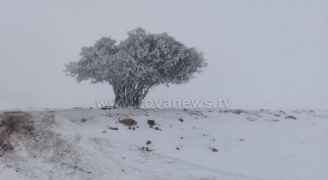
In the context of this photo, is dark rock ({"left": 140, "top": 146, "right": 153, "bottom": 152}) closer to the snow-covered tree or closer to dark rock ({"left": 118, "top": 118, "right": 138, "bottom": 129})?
dark rock ({"left": 118, "top": 118, "right": 138, "bottom": 129})

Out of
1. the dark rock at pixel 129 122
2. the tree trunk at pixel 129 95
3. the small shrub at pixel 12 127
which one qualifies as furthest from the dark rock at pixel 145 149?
the tree trunk at pixel 129 95

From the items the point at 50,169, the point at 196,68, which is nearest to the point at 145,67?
the point at 196,68

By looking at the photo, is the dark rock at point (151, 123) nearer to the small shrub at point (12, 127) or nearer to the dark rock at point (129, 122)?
the dark rock at point (129, 122)

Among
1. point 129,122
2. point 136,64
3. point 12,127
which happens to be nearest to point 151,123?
point 129,122

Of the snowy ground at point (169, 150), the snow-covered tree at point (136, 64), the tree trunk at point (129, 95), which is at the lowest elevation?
the snowy ground at point (169, 150)

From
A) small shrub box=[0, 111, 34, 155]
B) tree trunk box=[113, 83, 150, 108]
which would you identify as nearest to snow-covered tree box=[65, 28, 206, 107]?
tree trunk box=[113, 83, 150, 108]

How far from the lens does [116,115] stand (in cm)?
1667

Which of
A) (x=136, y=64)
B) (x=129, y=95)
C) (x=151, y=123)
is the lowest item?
(x=151, y=123)

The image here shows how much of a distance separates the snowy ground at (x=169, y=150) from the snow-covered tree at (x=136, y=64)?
106 inches

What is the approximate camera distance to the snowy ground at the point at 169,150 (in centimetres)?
1118

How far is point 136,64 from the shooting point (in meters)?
19.4

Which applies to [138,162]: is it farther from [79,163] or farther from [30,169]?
[30,169]

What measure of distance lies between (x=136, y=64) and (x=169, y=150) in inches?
280

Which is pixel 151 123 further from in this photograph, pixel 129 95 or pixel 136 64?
pixel 129 95
